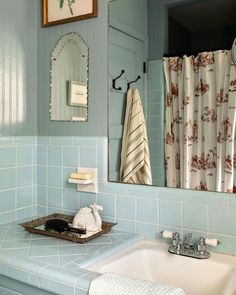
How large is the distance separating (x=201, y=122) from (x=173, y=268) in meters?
0.55

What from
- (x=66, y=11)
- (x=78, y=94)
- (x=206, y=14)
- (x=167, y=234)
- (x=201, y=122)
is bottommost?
(x=167, y=234)

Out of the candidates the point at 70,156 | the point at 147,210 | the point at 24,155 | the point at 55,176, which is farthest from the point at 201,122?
the point at 24,155

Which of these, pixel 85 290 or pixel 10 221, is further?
pixel 10 221

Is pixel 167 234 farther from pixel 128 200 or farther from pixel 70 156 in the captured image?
pixel 70 156

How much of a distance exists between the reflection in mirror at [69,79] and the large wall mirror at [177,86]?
0.14 m

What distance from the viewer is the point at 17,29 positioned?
1.60m

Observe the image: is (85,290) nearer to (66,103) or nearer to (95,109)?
(95,109)

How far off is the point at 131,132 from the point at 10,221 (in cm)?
70

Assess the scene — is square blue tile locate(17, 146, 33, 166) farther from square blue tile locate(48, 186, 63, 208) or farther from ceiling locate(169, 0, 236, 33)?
ceiling locate(169, 0, 236, 33)

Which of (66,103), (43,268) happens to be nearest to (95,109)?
Answer: (66,103)

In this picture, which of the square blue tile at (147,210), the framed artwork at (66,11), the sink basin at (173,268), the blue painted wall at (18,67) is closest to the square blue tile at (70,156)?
the blue painted wall at (18,67)

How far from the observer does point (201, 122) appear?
129 centimetres

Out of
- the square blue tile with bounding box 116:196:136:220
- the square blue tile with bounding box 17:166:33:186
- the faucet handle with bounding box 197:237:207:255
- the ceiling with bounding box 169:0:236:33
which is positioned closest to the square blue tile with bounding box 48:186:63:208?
the square blue tile with bounding box 17:166:33:186

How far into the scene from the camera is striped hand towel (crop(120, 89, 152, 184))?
4.65 feet
